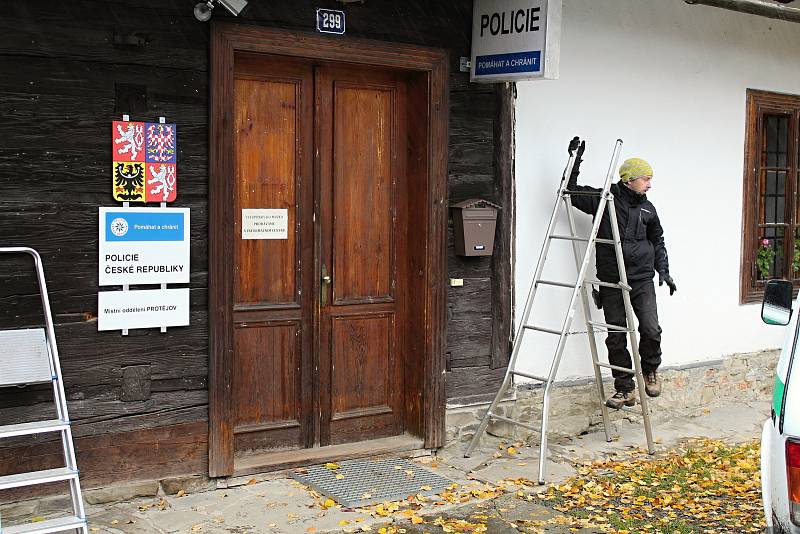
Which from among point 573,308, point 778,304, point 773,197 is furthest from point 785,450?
point 773,197

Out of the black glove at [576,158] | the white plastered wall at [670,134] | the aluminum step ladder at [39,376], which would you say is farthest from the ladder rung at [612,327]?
the aluminum step ladder at [39,376]

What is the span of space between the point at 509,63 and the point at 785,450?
363 cm

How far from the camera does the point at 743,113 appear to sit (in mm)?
9070

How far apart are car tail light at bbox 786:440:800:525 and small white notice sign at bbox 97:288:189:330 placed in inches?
135

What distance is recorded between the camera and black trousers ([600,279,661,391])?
7.52 metres

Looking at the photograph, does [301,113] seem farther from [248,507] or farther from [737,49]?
[737,49]

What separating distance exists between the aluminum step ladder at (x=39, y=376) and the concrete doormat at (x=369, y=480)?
1584mm

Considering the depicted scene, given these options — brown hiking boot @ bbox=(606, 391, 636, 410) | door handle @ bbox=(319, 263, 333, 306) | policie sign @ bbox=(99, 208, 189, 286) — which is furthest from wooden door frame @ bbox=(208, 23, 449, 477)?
brown hiking boot @ bbox=(606, 391, 636, 410)

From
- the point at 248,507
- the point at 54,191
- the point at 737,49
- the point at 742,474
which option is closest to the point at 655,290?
the point at 742,474

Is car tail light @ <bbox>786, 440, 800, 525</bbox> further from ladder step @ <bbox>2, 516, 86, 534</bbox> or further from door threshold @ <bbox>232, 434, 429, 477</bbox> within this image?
door threshold @ <bbox>232, 434, 429, 477</bbox>

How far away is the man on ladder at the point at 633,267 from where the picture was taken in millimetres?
7477

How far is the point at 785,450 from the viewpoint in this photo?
11.6 feet

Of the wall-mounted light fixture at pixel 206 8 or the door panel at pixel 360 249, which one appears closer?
the wall-mounted light fixture at pixel 206 8

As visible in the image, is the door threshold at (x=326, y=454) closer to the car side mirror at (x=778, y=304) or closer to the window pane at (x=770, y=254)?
the car side mirror at (x=778, y=304)
